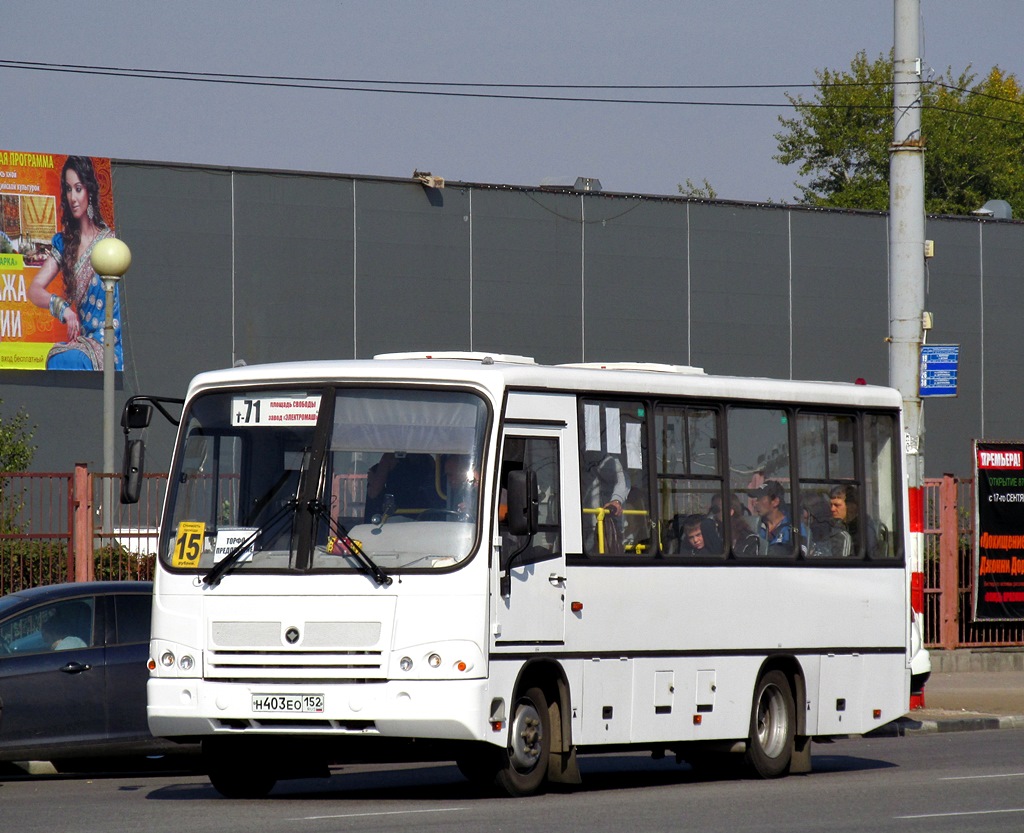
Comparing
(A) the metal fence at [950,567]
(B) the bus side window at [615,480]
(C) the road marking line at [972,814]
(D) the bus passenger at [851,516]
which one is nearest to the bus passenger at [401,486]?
(B) the bus side window at [615,480]

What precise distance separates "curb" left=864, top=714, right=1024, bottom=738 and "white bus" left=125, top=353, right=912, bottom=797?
5923 millimetres

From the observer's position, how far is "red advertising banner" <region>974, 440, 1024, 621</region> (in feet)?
83.3

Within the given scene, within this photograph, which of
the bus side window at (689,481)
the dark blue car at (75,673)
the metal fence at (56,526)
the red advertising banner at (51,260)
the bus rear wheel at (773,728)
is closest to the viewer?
the bus side window at (689,481)

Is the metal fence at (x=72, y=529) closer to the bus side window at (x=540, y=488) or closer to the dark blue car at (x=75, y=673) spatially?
the dark blue car at (x=75, y=673)

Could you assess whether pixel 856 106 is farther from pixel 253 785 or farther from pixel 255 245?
pixel 253 785

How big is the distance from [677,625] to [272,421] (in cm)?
328

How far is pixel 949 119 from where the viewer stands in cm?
7556

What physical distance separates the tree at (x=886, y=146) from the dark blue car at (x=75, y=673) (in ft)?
204

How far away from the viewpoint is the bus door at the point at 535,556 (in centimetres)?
1181

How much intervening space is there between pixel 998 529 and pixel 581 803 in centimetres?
1500

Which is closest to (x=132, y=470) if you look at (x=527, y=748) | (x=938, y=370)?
(x=527, y=748)

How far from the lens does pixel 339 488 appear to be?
11.9 meters

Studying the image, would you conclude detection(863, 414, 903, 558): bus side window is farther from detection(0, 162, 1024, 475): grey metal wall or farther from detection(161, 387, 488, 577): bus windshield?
detection(0, 162, 1024, 475): grey metal wall

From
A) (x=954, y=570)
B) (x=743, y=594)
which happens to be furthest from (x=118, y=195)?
(x=743, y=594)
